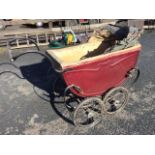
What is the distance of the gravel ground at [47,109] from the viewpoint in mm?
4918

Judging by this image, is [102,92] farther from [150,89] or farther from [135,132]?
[150,89]

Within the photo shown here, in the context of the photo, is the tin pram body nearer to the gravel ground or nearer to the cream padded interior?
the cream padded interior

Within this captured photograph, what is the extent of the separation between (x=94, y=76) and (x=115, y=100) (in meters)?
1.11

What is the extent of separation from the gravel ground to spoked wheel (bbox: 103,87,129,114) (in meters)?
0.16

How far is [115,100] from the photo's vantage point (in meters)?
5.47

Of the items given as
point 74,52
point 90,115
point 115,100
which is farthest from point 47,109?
point 115,100

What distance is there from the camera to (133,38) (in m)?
4.95

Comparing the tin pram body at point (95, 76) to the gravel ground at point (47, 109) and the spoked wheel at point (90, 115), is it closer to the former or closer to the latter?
the spoked wheel at point (90, 115)

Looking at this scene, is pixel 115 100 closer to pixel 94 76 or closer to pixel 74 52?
pixel 94 76

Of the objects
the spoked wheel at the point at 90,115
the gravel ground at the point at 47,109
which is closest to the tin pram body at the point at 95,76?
the spoked wheel at the point at 90,115

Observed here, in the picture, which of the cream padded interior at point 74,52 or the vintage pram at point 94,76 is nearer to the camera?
the vintage pram at point 94,76

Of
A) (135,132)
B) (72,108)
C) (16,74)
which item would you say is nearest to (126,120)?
(135,132)

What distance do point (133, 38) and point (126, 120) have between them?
1.85 meters

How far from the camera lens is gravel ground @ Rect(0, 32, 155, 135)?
194 inches
